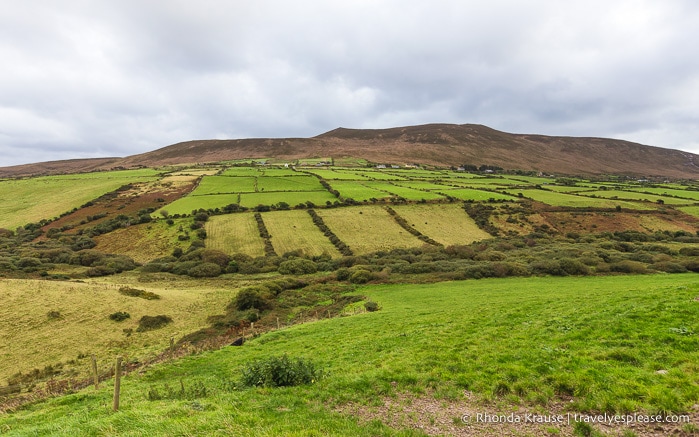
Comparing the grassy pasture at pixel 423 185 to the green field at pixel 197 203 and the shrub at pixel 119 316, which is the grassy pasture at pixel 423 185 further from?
the shrub at pixel 119 316

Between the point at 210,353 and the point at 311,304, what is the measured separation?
1566 centimetres

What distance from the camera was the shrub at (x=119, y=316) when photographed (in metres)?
30.2

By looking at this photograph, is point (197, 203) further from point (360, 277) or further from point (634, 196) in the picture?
point (634, 196)

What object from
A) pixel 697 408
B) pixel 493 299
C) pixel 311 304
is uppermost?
pixel 697 408

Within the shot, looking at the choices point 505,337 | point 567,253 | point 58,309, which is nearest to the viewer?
point 505,337

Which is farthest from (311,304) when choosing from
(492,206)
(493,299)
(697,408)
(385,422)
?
(492,206)

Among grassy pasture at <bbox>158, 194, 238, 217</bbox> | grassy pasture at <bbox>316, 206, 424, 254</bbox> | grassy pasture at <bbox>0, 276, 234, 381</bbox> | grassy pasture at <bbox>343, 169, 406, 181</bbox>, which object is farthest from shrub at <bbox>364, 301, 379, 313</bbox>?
grassy pasture at <bbox>343, 169, 406, 181</bbox>

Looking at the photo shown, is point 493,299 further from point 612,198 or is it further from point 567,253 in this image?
point 612,198

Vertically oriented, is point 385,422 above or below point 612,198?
below

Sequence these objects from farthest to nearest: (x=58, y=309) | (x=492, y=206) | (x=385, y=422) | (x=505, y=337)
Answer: (x=492, y=206) → (x=58, y=309) → (x=505, y=337) → (x=385, y=422)

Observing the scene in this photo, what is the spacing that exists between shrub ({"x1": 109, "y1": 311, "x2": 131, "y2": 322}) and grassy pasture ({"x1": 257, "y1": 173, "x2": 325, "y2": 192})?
70.6m

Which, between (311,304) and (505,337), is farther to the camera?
(311,304)

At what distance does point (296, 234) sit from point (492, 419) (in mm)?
61288

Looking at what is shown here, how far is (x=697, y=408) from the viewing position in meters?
8.13
